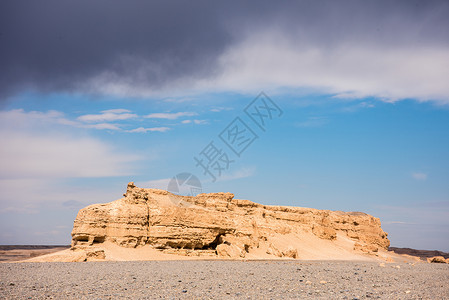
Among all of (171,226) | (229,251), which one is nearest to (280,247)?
(229,251)

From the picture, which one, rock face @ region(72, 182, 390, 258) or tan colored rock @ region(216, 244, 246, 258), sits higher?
rock face @ region(72, 182, 390, 258)

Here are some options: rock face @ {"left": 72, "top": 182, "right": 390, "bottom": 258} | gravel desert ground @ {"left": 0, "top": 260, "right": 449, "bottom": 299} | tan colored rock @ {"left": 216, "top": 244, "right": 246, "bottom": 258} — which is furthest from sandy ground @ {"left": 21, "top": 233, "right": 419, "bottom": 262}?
gravel desert ground @ {"left": 0, "top": 260, "right": 449, "bottom": 299}

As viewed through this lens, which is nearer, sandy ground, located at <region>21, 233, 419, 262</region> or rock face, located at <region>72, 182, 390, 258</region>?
sandy ground, located at <region>21, 233, 419, 262</region>

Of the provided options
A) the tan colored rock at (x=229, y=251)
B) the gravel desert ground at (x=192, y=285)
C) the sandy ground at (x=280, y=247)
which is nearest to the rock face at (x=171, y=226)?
the tan colored rock at (x=229, y=251)

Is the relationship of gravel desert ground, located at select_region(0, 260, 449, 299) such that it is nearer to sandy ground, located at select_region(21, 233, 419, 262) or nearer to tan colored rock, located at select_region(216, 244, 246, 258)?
sandy ground, located at select_region(21, 233, 419, 262)

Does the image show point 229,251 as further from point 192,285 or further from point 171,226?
point 192,285

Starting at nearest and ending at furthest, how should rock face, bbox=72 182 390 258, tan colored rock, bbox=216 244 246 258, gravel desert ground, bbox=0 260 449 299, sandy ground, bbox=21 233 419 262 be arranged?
1. gravel desert ground, bbox=0 260 449 299
2. sandy ground, bbox=21 233 419 262
3. rock face, bbox=72 182 390 258
4. tan colored rock, bbox=216 244 246 258

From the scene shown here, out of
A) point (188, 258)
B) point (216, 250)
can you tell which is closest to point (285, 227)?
point (216, 250)

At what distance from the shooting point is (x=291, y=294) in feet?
40.5

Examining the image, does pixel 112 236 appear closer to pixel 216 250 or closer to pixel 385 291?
pixel 216 250

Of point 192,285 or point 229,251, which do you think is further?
point 229,251

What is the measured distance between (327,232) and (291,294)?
35292 mm

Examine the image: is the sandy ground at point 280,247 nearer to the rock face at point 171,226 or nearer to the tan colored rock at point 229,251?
the rock face at point 171,226

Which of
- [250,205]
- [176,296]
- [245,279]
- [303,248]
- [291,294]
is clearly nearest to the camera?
[176,296]
